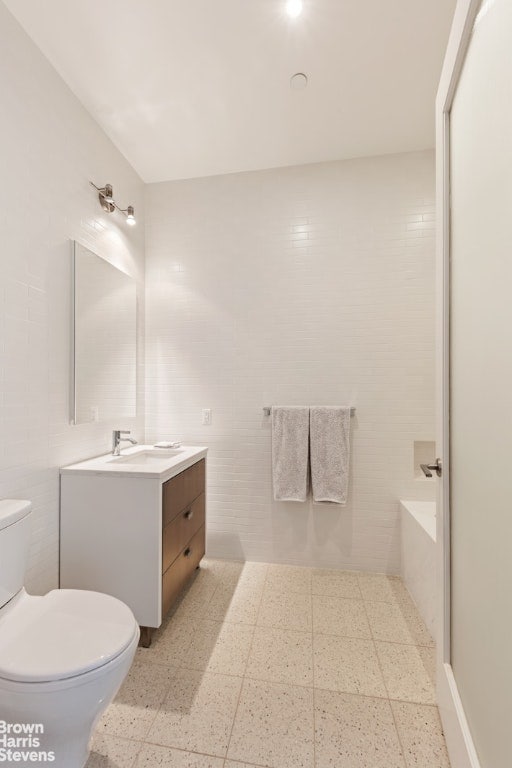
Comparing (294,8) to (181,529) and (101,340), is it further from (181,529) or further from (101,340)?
(181,529)

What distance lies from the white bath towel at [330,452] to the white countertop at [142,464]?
2.41ft

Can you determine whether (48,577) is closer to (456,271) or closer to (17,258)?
(17,258)

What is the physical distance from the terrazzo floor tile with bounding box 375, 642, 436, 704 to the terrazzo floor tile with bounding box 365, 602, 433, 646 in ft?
0.17

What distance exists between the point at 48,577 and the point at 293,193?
266cm

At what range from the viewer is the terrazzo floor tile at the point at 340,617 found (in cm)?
170

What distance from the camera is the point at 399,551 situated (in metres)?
2.22

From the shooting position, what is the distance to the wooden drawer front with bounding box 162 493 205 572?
165 cm

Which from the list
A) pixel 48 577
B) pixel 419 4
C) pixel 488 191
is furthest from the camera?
pixel 48 577

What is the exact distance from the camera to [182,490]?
185 cm

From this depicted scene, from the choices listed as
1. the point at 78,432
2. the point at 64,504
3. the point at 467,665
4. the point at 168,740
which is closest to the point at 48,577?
the point at 64,504

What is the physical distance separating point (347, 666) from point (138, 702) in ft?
2.83

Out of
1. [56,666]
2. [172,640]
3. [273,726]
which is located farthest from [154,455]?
[273,726]

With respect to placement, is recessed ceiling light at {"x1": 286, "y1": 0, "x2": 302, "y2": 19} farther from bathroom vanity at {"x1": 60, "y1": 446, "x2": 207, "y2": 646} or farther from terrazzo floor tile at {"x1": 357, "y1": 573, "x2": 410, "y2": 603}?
terrazzo floor tile at {"x1": 357, "y1": 573, "x2": 410, "y2": 603}

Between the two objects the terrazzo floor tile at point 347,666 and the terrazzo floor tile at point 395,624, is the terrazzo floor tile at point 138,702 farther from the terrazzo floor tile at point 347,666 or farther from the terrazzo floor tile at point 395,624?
the terrazzo floor tile at point 395,624
